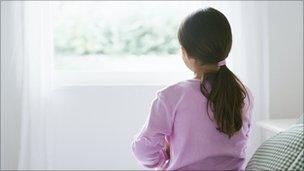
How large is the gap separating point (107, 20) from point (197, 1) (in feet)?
1.73

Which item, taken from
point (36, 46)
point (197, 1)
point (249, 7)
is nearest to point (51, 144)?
point (36, 46)

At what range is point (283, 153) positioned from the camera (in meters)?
1.06

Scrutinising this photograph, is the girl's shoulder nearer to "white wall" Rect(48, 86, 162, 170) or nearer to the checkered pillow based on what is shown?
the checkered pillow

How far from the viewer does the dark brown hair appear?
4.03 feet

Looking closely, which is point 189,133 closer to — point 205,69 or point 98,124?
point 205,69

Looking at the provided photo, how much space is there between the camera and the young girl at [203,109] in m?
1.23

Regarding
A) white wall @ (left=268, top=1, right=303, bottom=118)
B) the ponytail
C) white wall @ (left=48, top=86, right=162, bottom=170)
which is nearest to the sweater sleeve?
the ponytail

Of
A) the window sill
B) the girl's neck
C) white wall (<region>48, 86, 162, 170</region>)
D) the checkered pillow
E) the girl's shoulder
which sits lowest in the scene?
white wall (<region>48, 86, 162, 170</region>)

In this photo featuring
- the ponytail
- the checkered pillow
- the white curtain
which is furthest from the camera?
the white curtain

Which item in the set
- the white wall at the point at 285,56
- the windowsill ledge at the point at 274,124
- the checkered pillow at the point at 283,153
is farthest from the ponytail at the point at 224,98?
the white wall at the point at 285,56

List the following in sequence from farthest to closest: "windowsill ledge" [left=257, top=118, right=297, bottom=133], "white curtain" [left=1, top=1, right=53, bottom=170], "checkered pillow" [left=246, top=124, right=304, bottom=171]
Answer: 1. "white curtain" [left=1, top=1, right=53, bottom=170]
2. "windowsill ledge" [left=257, top=118, right=297, bottom=133]
3. "checkered pillow" [left=246, top=124, right=304, bottom=171]

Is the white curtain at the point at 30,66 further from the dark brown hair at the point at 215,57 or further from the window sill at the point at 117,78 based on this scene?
the dark brown hair at the point at 215,57

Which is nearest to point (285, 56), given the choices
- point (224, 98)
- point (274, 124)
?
point (274, 124)

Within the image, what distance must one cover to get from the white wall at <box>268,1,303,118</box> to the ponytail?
3.61ft
